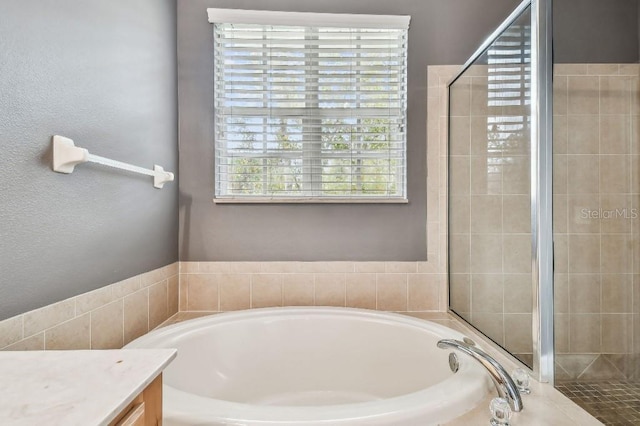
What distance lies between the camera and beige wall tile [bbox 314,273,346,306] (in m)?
1.84

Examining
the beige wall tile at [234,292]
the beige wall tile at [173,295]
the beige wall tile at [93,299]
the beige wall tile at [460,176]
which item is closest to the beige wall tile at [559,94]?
the beige wall tile at [460,176]

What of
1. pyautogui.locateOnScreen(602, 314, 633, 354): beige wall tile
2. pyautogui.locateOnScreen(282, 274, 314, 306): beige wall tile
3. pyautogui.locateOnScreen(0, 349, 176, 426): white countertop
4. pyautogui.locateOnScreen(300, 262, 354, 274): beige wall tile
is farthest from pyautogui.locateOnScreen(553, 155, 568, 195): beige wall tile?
pyautogui.locateOnScreen(0, 349, 176, 426): white countertop

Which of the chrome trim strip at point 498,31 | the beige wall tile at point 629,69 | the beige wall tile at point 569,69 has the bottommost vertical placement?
the beige wall tile at point 569,69

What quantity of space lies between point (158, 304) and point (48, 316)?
0.66m

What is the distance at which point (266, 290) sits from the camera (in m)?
1.84

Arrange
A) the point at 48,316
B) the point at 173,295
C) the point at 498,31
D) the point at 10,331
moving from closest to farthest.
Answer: the point at 10,331, the point at 48,316, the point at 498,31, the point at 173,295

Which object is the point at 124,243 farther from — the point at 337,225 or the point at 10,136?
the point at 337,225

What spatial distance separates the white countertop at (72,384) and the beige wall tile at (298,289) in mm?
1242

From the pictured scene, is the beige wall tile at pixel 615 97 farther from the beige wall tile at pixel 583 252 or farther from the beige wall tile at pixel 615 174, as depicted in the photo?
the beige wall tile at pixel 583 252

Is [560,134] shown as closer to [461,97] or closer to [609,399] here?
[461,97]

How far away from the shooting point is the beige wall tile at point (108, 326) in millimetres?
1117

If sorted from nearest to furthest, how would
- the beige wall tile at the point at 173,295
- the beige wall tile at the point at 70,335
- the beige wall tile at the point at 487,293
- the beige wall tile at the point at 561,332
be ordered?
the beige wall tile at the point at 70,335 → the beige wall tile at the point at 561,332 → the beige wall tile at the point at 487,293 → the beige wall tile at the point at 173,295

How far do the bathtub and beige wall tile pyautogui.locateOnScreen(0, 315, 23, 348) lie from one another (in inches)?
17.0

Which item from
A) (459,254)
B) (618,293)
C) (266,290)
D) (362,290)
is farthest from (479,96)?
(266,290)
